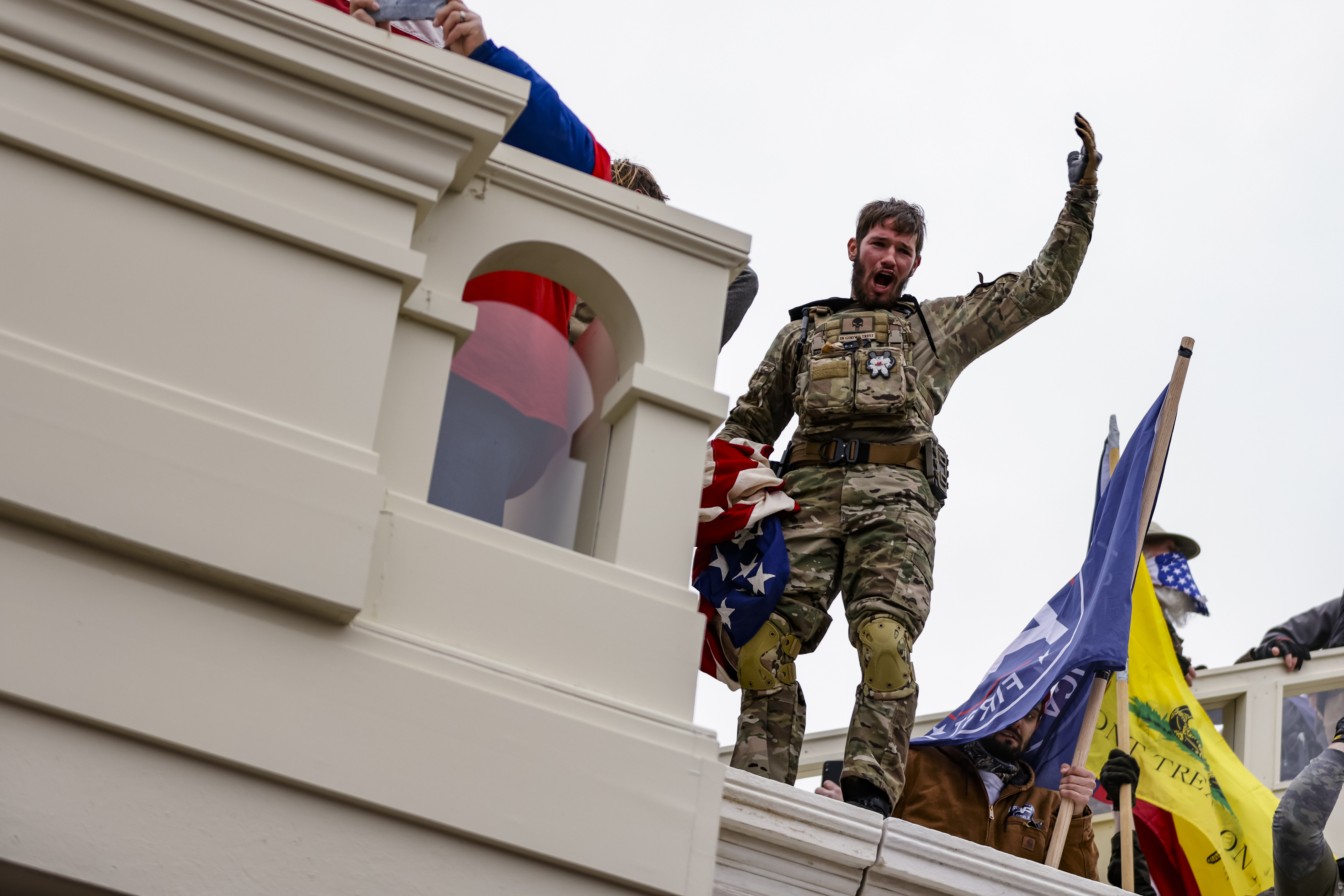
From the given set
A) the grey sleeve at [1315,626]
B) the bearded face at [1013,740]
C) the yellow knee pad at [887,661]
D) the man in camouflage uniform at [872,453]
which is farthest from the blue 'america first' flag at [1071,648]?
the grey sleeve at [1315,626]

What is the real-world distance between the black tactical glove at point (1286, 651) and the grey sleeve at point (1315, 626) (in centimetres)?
14

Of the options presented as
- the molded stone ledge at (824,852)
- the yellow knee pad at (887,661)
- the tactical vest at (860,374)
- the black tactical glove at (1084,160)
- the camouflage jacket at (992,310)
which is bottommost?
the molded stone ledge at (824,852)

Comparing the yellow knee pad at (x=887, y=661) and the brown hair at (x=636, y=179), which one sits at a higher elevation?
the brown hair at (x=636, y=179)

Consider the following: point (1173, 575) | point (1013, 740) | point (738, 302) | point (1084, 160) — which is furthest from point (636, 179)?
point (1173, 575)

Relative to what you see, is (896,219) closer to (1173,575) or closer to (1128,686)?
(1128,686)

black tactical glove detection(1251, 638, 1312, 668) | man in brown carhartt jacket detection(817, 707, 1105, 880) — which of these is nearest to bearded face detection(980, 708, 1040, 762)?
man in brown carhartt jacket detection(817, 707, 1105, 880)

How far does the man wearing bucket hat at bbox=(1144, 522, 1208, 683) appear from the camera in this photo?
27.9 ft

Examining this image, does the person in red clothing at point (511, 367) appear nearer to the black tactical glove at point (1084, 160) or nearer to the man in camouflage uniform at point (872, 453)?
the man in camouflage uniform at point (872, 453)

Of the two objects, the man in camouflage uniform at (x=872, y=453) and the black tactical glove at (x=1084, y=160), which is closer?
the man in camouflage uniform at (x=872, y=453)

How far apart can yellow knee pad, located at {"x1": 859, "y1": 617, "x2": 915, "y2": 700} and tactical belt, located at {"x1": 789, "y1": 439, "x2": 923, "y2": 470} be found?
0.59 meters

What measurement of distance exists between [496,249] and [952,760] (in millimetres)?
3143

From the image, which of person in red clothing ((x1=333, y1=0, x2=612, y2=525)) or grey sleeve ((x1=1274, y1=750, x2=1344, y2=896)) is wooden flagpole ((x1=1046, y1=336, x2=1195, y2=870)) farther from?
person in red clothing ((x1=333, y1=0, x2=612, y2=525))

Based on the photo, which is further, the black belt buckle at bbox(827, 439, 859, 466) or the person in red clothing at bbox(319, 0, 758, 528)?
the black belt buckle at bbox(827, 439, 859, 466)

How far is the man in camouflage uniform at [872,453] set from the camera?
4.93m
